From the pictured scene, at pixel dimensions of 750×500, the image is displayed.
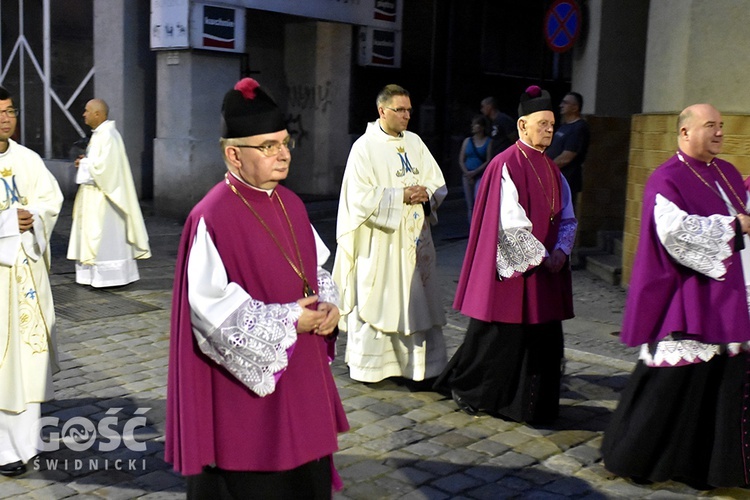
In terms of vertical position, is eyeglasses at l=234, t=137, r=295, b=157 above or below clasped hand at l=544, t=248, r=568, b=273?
above

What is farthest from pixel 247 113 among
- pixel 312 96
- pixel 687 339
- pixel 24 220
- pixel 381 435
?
pixel 312 96

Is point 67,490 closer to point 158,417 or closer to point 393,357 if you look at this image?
point 158,417

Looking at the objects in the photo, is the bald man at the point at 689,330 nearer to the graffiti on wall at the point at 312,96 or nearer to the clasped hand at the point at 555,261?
the clasped hand at the point at 555,261

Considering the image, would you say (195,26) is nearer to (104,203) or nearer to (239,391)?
(104,203)

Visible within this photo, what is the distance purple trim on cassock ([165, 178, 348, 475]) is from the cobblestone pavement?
1.41 m

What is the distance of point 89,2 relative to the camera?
15.9 metres

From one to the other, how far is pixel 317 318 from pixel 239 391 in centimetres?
38

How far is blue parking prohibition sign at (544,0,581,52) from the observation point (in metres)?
12.0

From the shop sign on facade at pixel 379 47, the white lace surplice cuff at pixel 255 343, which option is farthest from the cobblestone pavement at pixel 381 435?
the shop sign on facade at pixel 379 47

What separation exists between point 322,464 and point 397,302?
308 cm

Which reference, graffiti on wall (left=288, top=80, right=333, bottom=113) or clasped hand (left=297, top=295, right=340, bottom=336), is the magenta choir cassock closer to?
clasped hand (left=297, top=295, right=340, bottom=336)

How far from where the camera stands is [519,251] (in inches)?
229

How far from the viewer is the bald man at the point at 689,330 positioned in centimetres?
480

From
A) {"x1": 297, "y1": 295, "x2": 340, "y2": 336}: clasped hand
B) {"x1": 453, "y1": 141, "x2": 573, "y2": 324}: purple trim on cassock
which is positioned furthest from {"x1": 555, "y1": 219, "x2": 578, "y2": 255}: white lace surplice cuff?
{"x1": 297, "y1": 295, "x2": 340, "y2": 336}: clasped hand
